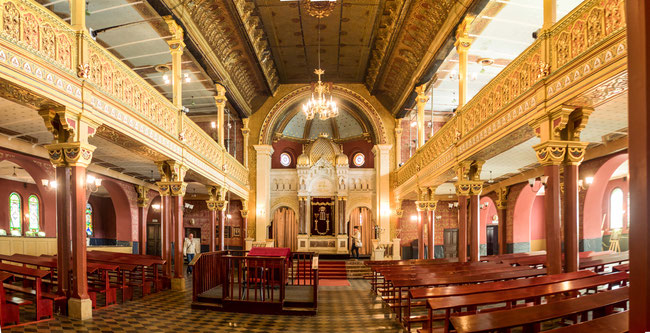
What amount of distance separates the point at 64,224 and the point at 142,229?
40.5ft

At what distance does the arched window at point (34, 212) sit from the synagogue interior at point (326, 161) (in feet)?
0.39

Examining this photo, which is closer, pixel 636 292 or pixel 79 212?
pixel 636 292

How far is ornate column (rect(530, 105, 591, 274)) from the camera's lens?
24.5 feet

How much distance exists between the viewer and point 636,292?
180cm

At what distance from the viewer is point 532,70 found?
8.17 m

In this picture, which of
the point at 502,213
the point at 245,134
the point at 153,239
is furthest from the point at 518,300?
the point at 153,239

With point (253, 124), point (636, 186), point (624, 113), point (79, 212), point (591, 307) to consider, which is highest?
point (253, 124)

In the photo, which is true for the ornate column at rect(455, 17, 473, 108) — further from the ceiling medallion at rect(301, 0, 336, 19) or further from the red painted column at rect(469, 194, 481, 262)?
the ceiling medallion at rect(301, 0, 336, 19)

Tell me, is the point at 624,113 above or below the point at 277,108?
below

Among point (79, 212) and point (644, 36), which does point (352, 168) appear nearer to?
point (79, 212)

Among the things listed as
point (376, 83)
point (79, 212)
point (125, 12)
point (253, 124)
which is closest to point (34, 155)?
point (125, 12)

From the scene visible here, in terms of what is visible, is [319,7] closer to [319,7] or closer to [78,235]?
[319,7]

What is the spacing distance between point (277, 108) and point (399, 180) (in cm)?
758

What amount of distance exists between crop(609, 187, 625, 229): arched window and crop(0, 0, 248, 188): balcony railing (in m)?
17.5
